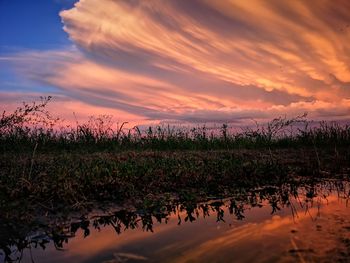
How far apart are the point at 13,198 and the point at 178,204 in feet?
6.46

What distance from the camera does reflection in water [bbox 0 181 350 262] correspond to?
3070mm

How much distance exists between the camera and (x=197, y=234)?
3.72 meters

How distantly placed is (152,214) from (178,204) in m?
0.58

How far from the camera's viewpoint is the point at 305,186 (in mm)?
6547

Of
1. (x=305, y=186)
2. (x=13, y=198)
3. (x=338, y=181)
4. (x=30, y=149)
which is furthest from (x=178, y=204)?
(x=30, y=149)

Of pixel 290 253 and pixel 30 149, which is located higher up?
pixel 30 149

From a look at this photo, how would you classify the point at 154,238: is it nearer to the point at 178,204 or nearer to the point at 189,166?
the point at 178,204

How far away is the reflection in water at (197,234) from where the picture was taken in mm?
3070

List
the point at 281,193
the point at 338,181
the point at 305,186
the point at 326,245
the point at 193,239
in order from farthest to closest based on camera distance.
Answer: the point at 338,181
the point at 305,186
the point at 281,193
the point at 193,239
the point at 326,245

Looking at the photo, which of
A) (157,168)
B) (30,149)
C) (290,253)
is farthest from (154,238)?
(30,149)

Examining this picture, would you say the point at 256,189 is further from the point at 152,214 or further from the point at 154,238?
the point at 154,238

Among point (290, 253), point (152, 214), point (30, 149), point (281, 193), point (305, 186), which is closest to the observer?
point (290, 253)

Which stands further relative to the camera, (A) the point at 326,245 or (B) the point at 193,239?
(B) the point at 193,239

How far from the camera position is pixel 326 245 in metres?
3.16
